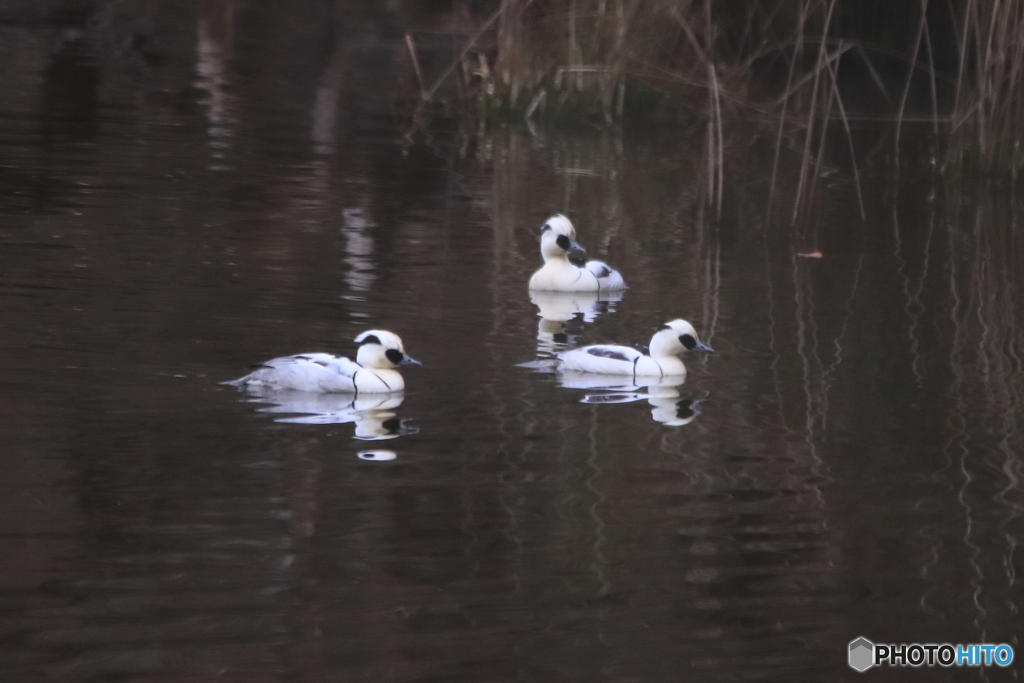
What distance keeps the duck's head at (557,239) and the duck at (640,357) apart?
2.26 meters

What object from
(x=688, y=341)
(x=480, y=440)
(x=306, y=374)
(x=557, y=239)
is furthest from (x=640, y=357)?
(x=557, y=239)

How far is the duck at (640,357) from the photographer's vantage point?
8992 millimetres

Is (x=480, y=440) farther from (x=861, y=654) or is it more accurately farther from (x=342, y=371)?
(x=861, y=654)

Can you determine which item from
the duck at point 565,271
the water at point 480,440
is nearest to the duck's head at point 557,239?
the duck at point 565,271

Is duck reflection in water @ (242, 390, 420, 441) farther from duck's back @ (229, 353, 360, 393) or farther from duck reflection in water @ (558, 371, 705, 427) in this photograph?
duck reflection in water @ (558, 371, 705, 427)

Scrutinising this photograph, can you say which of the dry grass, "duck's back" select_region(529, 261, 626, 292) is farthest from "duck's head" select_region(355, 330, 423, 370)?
the dry grass

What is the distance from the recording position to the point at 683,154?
17891mm

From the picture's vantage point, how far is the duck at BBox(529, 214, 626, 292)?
11062 millimetres

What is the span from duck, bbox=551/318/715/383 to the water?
0.16 metres

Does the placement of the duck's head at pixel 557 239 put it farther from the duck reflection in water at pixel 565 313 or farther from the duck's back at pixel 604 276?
the duck reflection in water at pixel 565 313

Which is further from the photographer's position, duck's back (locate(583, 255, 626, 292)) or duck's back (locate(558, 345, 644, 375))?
duck's back (locate(583, 255, 626, 292))

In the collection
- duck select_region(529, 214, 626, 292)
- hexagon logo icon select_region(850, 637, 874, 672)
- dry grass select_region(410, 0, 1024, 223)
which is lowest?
hexagon logo icon select_region(850, 637, 874, 672)

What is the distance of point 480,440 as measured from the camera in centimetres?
765

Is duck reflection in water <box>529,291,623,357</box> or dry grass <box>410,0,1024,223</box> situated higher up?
dry grass <box>410,0,1024,223</box>
